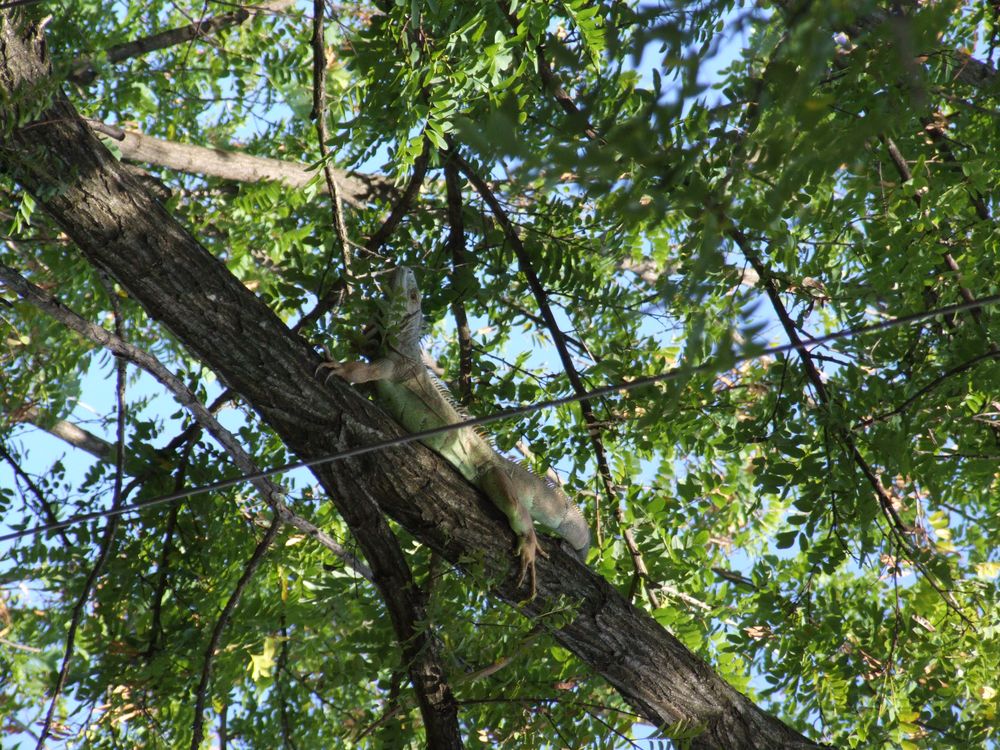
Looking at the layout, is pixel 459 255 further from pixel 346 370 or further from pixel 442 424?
pixel 346 370

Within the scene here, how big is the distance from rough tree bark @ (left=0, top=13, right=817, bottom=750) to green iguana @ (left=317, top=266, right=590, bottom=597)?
0.35 ft

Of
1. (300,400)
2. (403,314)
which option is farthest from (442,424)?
(300,400)

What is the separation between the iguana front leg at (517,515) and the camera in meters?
3.44

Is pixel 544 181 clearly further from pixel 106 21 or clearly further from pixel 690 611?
pixel 106 21

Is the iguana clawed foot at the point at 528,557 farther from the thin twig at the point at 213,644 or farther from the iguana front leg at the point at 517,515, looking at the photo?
the thin twig at the point at 213,644

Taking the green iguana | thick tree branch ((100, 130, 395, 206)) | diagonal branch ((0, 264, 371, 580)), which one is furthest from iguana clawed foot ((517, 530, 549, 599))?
thick tree branch ((100, 130, 395, 206))

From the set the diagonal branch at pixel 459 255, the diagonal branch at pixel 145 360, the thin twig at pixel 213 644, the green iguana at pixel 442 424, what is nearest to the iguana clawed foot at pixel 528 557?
the green iguana at pixel 442 424

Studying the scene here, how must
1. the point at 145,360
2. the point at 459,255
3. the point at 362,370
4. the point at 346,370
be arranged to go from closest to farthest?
1. the point at 145,360
2. the point at 346,370
3. the point at 362,370
4. the point at 459,255

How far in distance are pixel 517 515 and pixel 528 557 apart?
166 millimetres

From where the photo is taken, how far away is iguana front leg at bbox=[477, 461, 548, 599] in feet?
11.3

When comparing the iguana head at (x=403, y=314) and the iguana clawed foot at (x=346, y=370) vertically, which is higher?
the iguana head at (x=403, y=314)

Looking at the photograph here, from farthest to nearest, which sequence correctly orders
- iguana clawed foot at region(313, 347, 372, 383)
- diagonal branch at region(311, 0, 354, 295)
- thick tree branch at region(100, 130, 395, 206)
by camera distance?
thick tree branch at region(100, 130, 395, 206), diagonal branch at region(311, 0, 354, 295), iguana clawed foot at region(313, 347, 372, 383)

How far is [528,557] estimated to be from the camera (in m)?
3.43

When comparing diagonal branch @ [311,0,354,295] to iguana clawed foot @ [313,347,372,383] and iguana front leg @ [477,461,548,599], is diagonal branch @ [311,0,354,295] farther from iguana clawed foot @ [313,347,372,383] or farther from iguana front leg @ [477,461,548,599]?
iguana front leg @ [477,461,548,599]
